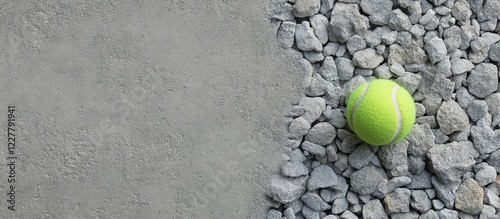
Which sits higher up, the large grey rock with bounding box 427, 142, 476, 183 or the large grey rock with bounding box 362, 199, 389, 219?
the large grey rock with bounding box 427, 142, 476, 183

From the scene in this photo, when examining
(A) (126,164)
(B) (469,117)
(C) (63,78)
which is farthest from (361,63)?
(C) (63,78)

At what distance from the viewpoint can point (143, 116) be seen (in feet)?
4.17

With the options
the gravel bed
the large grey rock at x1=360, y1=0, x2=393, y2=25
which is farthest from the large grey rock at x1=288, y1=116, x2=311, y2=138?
the large grey rock at x1=360, y1=0, x2=393, y2=25

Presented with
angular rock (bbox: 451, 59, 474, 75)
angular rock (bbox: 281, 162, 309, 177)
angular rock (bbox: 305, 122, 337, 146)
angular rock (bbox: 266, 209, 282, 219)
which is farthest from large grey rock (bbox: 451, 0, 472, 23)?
angular rock (bbox: 266, 209, 282, 219)

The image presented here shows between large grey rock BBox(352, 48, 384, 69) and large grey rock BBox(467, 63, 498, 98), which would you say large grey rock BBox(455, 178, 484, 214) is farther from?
large grey rock BBox(352, 48, 384, 69)

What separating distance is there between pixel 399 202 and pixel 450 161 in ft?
0.53

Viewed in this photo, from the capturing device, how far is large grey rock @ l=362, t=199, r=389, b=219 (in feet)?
4.08

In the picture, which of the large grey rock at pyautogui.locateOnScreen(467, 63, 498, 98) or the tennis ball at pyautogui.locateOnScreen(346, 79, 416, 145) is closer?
the tennis ball at pyautogui.locateOnScreen(346, 79, 416, 145)

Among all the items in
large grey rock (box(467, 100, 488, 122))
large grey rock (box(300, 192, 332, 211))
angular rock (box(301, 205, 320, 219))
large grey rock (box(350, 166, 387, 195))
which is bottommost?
angular rock (box(301, 205, 320, 219))

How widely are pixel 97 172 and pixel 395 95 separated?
0.76 metres

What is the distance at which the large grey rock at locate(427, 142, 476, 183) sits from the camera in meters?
1.22

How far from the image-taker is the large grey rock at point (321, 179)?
48.6 inches

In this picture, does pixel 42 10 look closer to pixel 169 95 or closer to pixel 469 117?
pixel 169 95

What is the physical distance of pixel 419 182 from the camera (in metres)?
1.25
